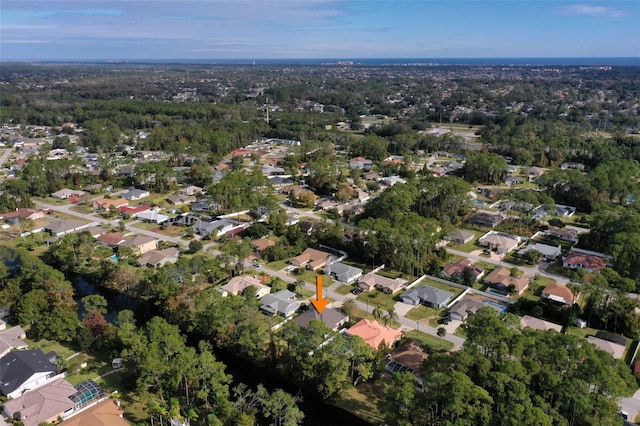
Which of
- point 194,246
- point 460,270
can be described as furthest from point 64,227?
point 460,270

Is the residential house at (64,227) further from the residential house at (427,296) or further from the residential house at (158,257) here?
the residential house at (427,296)

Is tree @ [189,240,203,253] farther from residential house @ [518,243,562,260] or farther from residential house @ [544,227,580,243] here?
residential house @ [544,227,580,243]

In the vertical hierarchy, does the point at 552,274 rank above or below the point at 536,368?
below

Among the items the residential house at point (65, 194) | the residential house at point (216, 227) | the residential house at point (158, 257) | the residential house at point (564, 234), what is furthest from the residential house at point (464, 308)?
the residential house at point (65, 194)

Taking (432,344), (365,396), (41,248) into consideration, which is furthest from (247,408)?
(41,248)

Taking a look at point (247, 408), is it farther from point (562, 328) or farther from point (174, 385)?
point (562, 328)
